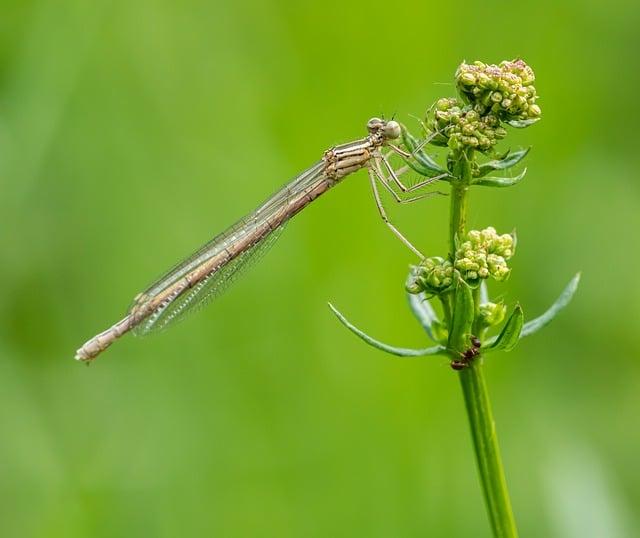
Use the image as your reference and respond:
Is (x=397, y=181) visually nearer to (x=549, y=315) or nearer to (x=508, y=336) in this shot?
(x=549, y=315)

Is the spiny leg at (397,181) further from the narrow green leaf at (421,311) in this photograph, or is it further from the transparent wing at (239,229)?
the narrow green leaf at (421,311)

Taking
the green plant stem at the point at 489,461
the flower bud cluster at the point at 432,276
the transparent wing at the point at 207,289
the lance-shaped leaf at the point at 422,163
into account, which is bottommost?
the green plant stem at the point at 489,461

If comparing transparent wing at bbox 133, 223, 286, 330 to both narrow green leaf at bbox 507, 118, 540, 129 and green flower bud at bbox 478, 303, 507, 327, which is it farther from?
green flower bud at bbox 478, 303, 507, 327

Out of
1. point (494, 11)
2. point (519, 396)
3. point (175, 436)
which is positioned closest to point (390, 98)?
point (494, 11)

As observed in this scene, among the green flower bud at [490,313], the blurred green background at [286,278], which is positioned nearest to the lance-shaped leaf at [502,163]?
the green flower bud at [490,313]

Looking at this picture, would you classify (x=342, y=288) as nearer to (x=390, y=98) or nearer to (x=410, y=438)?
(x=410, y=438)

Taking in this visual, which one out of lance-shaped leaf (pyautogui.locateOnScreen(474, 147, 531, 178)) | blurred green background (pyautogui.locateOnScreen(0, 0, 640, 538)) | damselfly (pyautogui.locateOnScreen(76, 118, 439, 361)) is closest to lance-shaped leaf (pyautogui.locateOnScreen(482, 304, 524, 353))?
lance-shaped leaf (pyautogui.locateOnScreen(474, 147, 531, 178))
